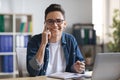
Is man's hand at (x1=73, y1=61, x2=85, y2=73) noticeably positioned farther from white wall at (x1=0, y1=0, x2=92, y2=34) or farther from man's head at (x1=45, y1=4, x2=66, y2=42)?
white wall at (x1=0, y1=0, x2=92, y2=34)

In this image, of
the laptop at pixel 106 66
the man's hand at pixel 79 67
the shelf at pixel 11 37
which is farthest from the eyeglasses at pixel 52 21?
the shelf at pixel 11 37

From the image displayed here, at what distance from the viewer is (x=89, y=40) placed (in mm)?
5156

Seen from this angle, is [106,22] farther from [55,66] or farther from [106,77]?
[106,77]

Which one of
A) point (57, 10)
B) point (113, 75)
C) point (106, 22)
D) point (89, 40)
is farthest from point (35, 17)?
point (113, 75)

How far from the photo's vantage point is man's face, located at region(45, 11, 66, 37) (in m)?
1.91

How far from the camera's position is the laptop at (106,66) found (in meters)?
1.48

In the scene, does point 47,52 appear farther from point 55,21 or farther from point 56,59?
point 55,21

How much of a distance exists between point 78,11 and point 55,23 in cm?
338

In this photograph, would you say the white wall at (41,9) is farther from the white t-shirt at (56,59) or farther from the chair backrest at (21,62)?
the white t-shirt at (56,59)

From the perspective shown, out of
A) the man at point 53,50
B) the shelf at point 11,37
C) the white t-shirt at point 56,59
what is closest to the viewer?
the man at point 53,50

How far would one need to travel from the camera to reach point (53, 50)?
1.99 metres

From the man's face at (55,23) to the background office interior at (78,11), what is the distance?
270cm

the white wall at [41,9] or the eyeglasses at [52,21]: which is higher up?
the white wall at [41,9]

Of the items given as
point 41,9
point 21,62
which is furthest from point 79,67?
point 41,9
